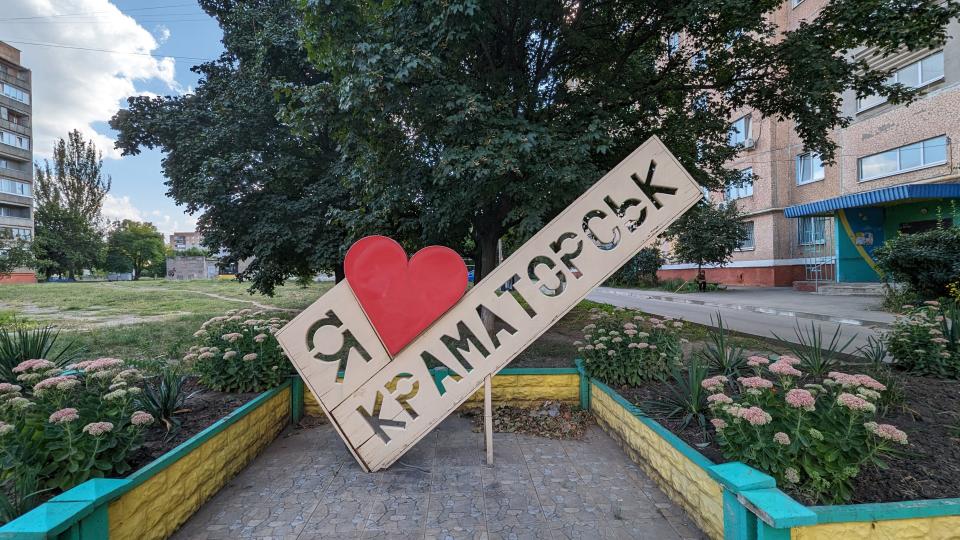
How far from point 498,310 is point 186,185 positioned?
9.09 m

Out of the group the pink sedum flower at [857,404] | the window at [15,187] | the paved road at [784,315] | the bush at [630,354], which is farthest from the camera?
the window at [15,187]

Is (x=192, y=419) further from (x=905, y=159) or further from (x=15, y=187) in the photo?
(x=15, y=187)

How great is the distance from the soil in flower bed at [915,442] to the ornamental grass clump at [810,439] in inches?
4.3

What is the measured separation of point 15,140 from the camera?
137 feet

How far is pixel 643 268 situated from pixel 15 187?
57.4 m

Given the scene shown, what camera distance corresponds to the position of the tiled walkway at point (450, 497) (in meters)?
3.02

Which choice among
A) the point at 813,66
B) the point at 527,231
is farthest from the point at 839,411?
the point at 813,66

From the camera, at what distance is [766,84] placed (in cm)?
733

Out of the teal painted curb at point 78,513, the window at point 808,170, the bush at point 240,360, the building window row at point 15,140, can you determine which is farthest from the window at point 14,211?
the window at point 808,170

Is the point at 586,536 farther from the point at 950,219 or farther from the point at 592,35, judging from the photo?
the point at 950,219

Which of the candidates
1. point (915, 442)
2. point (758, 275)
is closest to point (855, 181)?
point (758, 275)

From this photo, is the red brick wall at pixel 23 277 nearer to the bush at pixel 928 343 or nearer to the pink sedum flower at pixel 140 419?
the pink sedum flower at pixel 140 419

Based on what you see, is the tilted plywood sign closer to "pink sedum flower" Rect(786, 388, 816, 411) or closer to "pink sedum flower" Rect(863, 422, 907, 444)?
"pink sedum flower" Rect(786, 388, 816, 411)

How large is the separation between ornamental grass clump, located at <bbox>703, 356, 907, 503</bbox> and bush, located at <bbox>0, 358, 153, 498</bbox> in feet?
13.0
